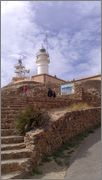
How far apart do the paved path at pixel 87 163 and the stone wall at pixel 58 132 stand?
82cm

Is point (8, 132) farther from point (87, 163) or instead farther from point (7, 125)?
point (87, 163)

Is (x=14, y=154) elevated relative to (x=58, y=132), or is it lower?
lower

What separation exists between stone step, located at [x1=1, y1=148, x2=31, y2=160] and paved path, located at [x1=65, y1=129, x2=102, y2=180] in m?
1.36

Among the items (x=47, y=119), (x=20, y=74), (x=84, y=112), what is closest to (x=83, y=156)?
(x=47, y=119)

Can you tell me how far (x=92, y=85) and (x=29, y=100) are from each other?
31.7ft

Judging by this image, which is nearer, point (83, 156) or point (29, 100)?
point (83, 156)

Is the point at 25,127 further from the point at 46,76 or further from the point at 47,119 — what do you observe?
the point at 46,76

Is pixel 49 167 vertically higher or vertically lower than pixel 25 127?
lower

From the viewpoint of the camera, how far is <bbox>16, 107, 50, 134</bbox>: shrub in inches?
466

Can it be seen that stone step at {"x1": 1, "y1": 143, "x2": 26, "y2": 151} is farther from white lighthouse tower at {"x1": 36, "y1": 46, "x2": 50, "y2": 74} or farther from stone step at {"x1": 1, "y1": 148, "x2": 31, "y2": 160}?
white lighthouse tower at {"x1": 36, "y1": 46, "x2": 50, "y2": 74}

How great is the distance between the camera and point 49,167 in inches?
406

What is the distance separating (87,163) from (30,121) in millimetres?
2549

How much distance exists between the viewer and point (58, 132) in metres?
12.5

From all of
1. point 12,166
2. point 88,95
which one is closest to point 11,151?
point 12,166
